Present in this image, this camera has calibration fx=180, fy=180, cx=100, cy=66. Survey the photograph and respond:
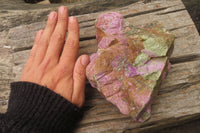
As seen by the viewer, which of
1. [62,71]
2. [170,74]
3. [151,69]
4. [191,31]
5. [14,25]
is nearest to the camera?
[151,69]

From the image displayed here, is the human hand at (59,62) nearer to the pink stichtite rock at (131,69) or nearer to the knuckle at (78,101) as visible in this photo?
the knuckle at (78,101)

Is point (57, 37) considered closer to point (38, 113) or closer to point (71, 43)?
point (71, 43)

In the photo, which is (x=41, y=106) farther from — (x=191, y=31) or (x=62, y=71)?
(x=191, y=31)

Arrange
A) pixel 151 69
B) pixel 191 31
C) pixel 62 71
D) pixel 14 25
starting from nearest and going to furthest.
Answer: pixel 151 69, pixel 62 71, pixel 191 31, pixel 14 25

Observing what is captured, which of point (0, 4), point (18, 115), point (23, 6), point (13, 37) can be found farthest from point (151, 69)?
point (0, 4)

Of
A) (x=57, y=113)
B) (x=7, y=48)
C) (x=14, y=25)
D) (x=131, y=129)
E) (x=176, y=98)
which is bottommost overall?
(x=131, y=129)

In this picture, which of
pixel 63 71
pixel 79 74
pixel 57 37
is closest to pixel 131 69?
pixel 79 74
